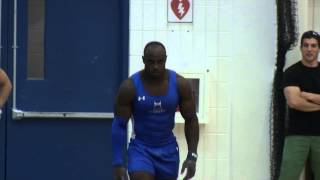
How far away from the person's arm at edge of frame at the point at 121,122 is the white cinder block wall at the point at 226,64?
1.87 meters

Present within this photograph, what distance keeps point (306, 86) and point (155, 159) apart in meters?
2.04

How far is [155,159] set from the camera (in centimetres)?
604

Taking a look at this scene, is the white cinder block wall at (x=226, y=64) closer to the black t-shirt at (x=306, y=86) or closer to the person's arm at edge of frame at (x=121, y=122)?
the black t-shirt at (x=306, y=86)

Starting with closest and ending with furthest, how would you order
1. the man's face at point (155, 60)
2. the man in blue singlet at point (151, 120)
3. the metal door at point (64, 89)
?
the man's face at point (155, 60) < the man in blue singlet at point (151, 120) < the metal door at point (64, 89)

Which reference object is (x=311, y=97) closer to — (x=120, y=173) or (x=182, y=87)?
(x=182, y=87)

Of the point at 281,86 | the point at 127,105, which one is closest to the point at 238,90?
the point at 281,86

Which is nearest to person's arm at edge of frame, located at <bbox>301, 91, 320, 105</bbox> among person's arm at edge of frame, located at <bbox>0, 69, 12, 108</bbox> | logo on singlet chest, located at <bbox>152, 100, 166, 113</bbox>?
logo on singlet chest, located at <bbox>152, 100, 166, 113</bbox>

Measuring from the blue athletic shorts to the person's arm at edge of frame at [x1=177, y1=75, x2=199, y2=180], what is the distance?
0.36ft

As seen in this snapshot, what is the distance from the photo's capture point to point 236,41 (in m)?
7.88

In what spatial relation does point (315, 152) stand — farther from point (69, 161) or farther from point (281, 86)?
point (69, 161)

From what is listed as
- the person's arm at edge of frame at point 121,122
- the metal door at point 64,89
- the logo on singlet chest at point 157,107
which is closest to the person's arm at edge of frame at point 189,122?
the logo on singlet chest at point 157,107

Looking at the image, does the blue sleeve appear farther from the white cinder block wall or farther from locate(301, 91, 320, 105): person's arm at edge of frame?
locate(301, 91, 320, 105): person's arm at edge of frame

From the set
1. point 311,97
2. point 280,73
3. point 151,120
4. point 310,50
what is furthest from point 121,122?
point 280,73

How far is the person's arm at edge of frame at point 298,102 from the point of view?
7.19 m
